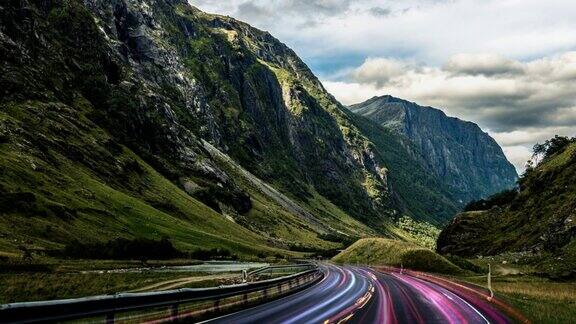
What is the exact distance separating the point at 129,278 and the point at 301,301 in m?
24.0

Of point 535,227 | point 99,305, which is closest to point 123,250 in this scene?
point 99,305

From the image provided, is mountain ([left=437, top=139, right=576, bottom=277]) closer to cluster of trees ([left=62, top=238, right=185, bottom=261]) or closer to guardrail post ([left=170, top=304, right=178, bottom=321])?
guardrail post ([left=170, top=304, right=178, bottom=321])

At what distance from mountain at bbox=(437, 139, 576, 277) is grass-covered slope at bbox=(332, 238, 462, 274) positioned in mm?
14674

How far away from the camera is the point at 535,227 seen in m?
101

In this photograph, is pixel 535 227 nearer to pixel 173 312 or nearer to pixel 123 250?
pixel 123 250

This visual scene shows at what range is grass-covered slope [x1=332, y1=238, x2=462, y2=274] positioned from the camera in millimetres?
78750

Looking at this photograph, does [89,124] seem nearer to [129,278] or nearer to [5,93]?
[5,93]

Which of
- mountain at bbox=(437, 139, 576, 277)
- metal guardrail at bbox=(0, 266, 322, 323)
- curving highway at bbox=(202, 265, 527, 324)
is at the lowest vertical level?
curving highway at bbox=(202, 265, 527, 324)

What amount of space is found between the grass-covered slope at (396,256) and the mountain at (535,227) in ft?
48.1

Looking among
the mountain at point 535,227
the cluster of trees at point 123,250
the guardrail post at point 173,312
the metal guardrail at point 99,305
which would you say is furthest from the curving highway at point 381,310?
the cluster of trees at point 123,250

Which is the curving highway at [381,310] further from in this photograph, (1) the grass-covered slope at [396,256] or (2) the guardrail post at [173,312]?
(1) the grass-covered slope at [396,256]

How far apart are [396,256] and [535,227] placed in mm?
32451

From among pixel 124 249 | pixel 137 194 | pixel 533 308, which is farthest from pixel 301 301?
pixel 137 194

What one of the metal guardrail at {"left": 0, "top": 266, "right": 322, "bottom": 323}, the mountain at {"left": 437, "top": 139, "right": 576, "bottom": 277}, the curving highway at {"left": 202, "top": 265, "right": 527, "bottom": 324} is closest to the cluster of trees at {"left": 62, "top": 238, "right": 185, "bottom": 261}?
the curving highway at {"left": 202, "top": 265, "right": 527, "bottom": 324}
